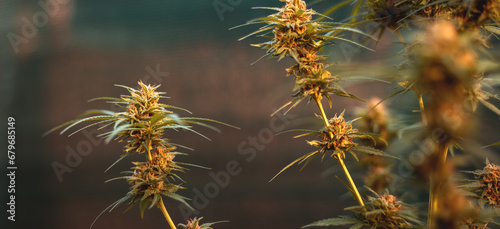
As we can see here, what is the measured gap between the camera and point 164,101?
2297 mm

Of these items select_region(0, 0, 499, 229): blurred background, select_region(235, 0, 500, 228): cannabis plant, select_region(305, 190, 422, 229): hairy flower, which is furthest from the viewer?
select_region(0, 0, 499, 229): blurred background

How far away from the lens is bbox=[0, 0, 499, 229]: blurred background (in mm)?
2184

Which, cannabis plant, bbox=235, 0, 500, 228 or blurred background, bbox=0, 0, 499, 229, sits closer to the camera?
cannabis plant, bbox=235, 0, 500, 228

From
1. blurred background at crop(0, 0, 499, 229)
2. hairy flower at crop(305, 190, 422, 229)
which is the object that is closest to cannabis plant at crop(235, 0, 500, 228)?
hairy flower at crop(305, 190, 422, 229)

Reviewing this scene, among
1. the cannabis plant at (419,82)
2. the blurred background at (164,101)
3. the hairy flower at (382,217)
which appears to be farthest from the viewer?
the blurred background at (164,101)

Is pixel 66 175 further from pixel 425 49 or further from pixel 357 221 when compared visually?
pixel 425 49

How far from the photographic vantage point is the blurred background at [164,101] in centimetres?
218

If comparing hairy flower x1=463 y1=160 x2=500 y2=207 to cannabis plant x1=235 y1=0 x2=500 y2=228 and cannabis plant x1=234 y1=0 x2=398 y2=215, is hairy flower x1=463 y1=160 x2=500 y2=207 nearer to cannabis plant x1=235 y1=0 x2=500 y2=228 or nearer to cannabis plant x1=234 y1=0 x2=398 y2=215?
cannabis plant x1=235 y1=0 x2=500 y2=228

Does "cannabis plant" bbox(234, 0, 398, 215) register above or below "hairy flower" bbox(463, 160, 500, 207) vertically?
above

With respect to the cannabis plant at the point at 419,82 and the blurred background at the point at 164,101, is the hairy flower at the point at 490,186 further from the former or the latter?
the blurred background at the point at 164,101

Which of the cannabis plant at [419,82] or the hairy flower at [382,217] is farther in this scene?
the hairy flower at [382,217]

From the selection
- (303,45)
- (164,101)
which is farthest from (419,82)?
(164,101)

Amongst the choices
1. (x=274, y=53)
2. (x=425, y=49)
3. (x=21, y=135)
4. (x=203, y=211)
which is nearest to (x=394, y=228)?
(x=274, y=53)

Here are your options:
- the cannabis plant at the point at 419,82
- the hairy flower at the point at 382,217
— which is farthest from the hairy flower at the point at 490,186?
the hairy flower at the point at 382,217
